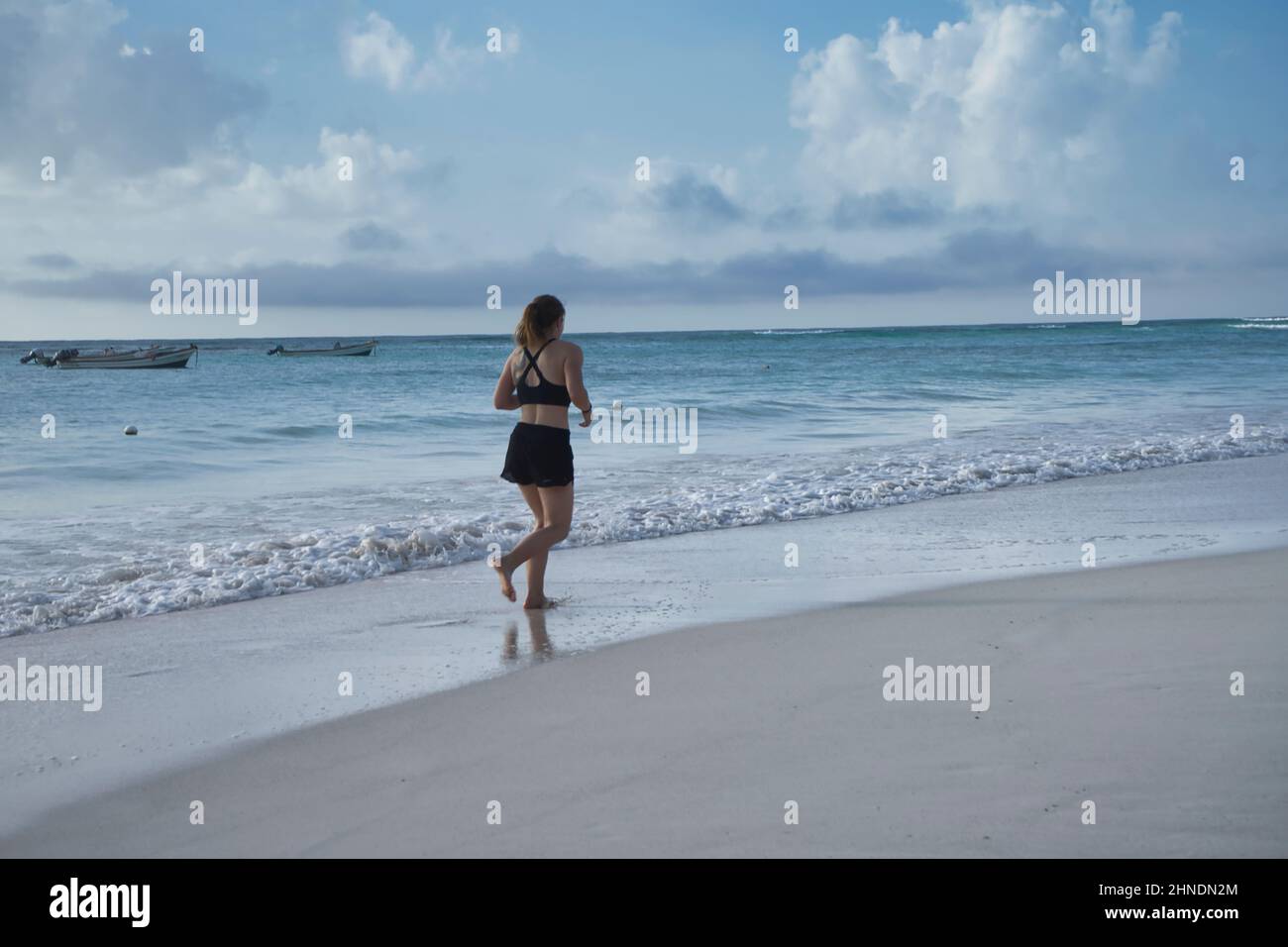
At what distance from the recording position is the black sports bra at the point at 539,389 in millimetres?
6242

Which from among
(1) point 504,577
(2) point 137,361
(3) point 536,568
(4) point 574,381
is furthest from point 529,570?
(2) point 137,361

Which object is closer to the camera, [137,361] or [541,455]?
[541,455]

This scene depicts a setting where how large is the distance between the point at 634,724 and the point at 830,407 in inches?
831

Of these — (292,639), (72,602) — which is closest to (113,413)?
(72,602)

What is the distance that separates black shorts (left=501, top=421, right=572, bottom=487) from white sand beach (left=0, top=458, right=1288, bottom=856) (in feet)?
2.72

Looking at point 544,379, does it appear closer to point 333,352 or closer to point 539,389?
point 539,389

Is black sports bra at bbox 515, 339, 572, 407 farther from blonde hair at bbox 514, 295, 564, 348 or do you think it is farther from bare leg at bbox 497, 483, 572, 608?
bare leg at bbox 497, 483, 572, 608

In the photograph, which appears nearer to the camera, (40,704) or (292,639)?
(40,704)

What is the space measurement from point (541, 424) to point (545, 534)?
0.67 m

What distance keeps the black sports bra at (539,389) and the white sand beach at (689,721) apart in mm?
1274

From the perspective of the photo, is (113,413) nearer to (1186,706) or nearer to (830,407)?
(830,407)

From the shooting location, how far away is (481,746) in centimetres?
411

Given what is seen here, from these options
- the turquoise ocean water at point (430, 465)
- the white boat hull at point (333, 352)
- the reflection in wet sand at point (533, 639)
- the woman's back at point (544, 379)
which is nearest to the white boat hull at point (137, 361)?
the white boat hull at point (333, 352)

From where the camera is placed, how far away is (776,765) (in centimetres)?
377
